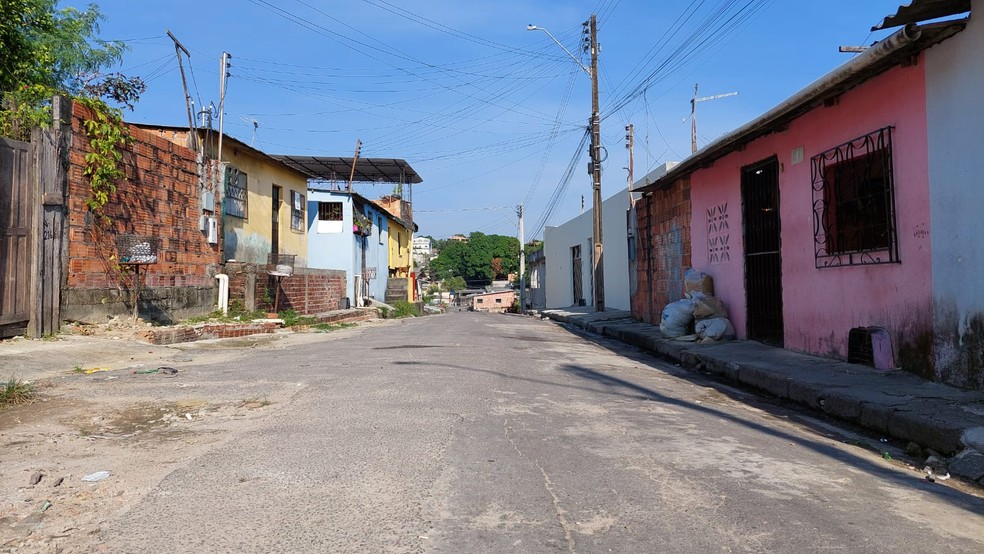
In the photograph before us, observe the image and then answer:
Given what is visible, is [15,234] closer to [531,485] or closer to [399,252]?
[531,485]

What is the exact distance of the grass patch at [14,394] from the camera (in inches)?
216

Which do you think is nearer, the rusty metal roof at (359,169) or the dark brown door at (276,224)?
the dark brown door at (276,224)

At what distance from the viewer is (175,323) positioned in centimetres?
1252

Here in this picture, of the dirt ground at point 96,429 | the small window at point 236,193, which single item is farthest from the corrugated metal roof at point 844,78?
the small window at point 236,193

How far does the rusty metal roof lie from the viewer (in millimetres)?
32812

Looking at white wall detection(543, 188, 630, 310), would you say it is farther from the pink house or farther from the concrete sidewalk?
the concrete sidewalk

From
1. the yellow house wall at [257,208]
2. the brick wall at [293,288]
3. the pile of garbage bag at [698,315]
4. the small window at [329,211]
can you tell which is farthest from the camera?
the small window at [329,211]

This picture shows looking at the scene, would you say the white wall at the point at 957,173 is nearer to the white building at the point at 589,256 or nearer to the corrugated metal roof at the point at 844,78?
the corrugated metal roof at the point at 844,78

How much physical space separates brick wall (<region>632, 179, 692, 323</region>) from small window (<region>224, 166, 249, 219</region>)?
10.2 m

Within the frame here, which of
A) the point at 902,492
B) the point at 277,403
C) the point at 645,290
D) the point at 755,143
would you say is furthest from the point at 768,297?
the point at 277,403

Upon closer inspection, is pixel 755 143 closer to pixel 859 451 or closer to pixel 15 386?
pixel 859 451

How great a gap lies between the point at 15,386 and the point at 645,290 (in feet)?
44.5

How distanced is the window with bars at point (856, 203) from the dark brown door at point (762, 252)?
1.53 m

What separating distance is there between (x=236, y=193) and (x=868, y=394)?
15.2 m
